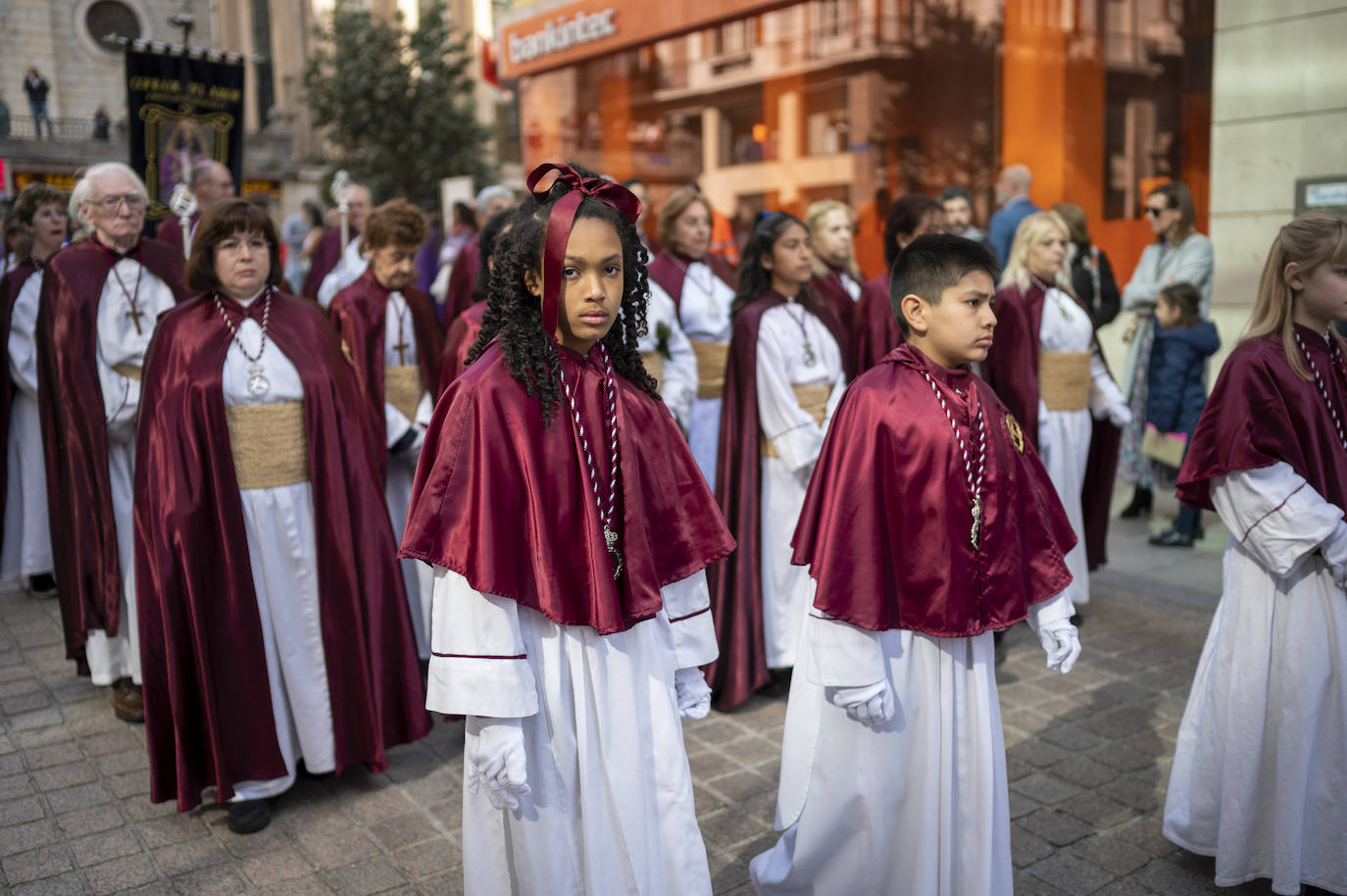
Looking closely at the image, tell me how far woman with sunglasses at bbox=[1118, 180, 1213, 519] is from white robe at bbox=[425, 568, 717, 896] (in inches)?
272

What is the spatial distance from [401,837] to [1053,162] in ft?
32.3

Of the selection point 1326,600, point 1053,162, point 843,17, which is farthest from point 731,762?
point 843,17

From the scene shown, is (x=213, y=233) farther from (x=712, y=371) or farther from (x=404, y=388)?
(x=712, y=371)

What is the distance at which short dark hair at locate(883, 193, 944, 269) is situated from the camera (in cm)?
598

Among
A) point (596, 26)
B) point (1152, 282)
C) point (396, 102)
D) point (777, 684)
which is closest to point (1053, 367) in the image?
point (777, 684)

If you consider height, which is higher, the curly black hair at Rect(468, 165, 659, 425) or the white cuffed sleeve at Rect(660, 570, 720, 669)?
the curly black hair at Rect(468, 165, 659, 425)

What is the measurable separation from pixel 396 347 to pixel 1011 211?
5.71m

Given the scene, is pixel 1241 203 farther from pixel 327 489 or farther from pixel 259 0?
pixel 259 0

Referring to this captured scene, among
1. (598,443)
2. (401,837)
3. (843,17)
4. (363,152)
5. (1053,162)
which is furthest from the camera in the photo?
(363,152)

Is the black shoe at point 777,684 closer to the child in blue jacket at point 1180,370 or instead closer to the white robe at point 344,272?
the child in blue jacket at point 1180,370

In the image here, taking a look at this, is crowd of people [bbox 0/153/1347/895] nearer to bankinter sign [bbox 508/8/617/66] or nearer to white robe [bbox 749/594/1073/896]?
white robe [bbox 749/594/1073/896]

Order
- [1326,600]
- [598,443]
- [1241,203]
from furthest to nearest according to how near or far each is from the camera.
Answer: [1241,203]
[1326,600]
[598,443]

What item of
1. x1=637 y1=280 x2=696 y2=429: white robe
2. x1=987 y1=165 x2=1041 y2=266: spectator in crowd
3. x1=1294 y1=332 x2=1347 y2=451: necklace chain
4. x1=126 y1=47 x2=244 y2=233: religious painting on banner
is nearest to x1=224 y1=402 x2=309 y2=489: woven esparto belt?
x1=637 y1=280 x2=696 y2=429: white robe

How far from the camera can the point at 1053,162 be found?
11375 millimetres
